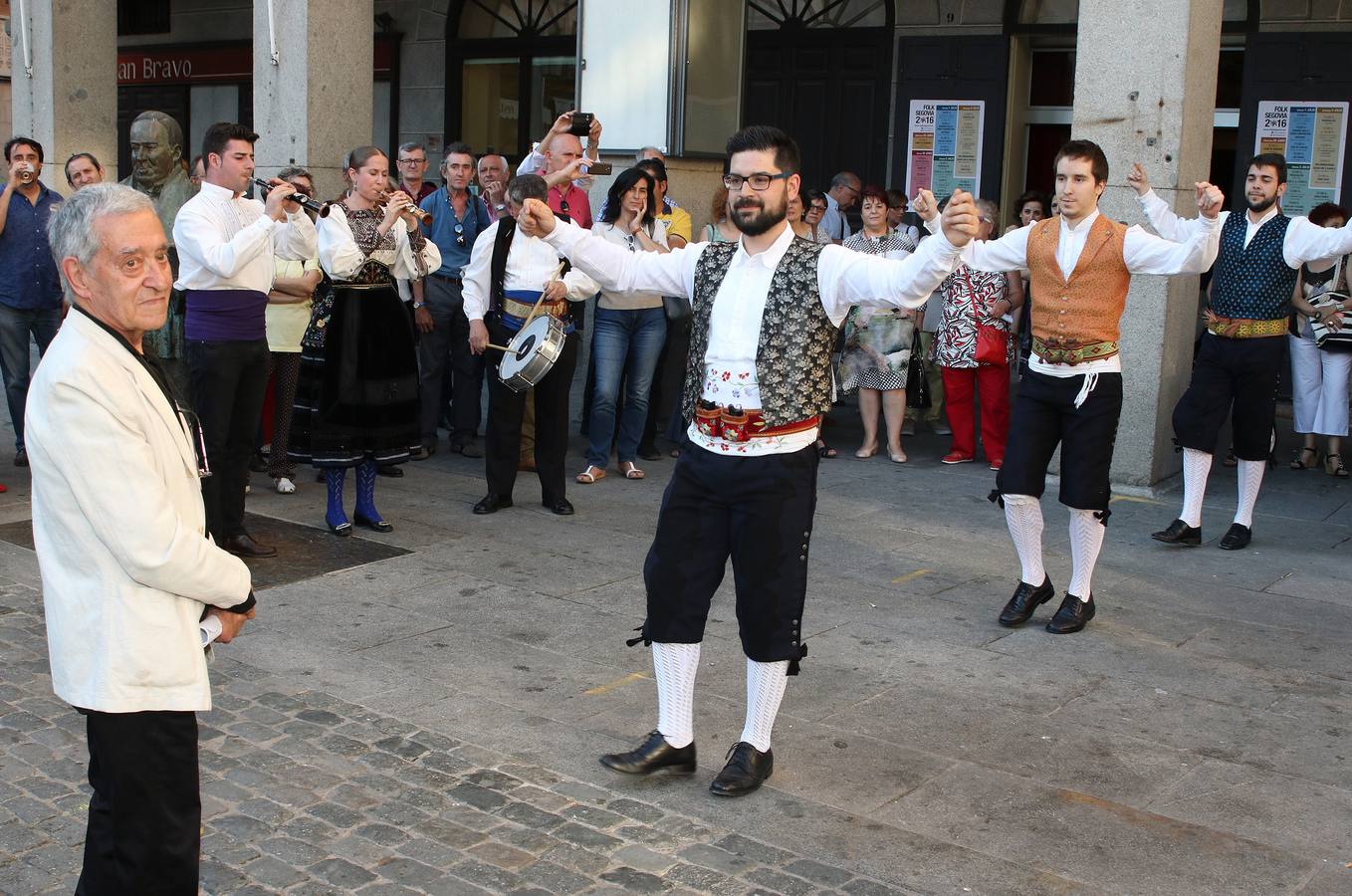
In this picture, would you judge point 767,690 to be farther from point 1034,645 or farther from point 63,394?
point 63,394

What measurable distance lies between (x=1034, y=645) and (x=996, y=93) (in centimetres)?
826

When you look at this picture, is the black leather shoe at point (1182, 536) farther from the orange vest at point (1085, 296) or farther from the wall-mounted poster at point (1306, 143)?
the wall-mounted poster at point (1306, 143)

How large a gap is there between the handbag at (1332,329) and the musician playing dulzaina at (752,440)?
6500 mm

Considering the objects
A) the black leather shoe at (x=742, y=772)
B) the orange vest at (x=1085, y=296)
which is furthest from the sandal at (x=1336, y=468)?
the black leather shoe at (x=742, y=772)

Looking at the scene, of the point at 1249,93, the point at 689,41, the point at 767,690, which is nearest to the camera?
the point at 767,690

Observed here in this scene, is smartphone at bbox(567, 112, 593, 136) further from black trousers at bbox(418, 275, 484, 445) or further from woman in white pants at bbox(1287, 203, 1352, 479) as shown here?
woman in white pants at bbox(1287, 203, 1352, 479)

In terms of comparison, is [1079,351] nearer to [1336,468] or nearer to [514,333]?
[514,333]

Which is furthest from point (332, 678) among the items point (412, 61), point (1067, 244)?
point (412, 61)

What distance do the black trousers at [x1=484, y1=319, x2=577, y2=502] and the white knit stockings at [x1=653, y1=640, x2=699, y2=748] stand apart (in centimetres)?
375

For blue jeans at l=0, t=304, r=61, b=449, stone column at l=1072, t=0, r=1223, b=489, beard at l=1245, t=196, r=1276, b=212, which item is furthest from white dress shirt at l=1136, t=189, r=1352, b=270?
blue jeans at l=0, t=304, r=61, b=449

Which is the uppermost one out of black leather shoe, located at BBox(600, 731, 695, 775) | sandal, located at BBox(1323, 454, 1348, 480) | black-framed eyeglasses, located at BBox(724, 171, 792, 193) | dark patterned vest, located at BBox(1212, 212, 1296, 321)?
black-framed eyeglasses, located at BBox(724, 171, 792, 193)

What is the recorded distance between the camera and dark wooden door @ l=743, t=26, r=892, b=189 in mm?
14102

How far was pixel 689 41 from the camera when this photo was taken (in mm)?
11148

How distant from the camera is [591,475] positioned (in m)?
9.30
